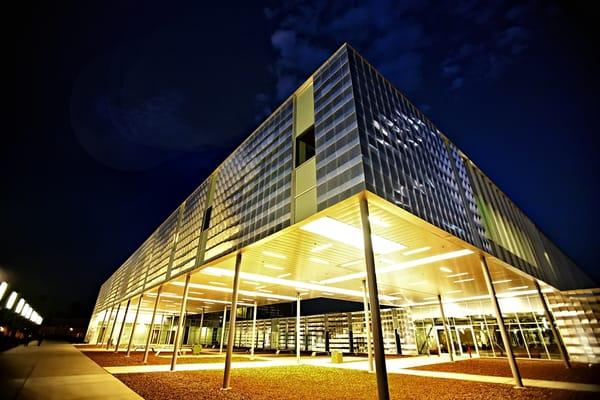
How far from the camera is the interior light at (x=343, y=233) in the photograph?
11266 mm

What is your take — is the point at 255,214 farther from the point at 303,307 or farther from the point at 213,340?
the point at 213,340

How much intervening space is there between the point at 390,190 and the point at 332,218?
2.54 meters

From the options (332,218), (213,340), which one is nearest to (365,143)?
(332,218)

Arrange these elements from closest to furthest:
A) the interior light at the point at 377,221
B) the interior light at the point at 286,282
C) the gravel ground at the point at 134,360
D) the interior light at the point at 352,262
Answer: the interior light at the point at 377,221 < the interior light at the point at 352,262 < the gravel ground at the point at 134,360 < the interior light at the point at 286,282

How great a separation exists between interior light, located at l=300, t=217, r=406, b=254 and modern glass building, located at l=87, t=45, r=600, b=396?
0.29ft

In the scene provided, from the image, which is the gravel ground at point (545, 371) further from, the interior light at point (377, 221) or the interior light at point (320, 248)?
the interior light at point (320, 248)

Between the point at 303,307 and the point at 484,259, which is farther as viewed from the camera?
the point at 303,307

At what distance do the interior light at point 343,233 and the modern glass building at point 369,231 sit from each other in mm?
89

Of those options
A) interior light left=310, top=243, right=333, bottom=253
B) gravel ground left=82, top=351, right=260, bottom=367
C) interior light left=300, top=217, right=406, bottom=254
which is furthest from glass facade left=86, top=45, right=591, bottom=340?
gravel ground left=82, top=351, right=260, bottom=367

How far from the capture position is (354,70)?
1148cm

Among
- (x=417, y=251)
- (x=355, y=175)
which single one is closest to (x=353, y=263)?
(x=417, y=251)

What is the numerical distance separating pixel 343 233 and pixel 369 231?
3.64m

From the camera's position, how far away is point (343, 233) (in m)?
12.2

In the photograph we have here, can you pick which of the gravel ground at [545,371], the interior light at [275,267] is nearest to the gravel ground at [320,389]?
the gravel ground at [545,371]
